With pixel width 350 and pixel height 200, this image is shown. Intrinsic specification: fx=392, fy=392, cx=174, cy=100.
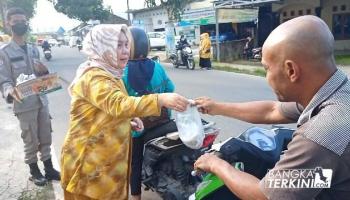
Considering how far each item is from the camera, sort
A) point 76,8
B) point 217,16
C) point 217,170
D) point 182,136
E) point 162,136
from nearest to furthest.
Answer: point 217,170 → point 182,136 → point 162,136 → point 217,16 → point 76,8

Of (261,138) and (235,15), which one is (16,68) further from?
(235,15)

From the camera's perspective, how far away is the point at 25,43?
172 inches

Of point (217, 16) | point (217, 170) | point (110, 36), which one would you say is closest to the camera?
point (217, 170)

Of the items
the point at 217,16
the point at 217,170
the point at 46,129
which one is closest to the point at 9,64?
the point at 46,129

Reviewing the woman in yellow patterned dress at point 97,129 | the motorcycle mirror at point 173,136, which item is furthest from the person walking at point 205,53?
the woman in yellow patterned dress at point 97,129

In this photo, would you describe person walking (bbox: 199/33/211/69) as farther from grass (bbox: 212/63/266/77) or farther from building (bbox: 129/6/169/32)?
building (bbox: 129/6/169/32)

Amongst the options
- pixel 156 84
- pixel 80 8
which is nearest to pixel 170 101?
pixel 156 84

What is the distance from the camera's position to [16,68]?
4180 mm

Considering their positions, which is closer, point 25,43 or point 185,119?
point 185,119

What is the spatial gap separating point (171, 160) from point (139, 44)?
1.05 meters

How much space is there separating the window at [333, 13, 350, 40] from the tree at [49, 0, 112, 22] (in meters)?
32.8

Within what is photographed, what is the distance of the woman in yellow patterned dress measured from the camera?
2367mm

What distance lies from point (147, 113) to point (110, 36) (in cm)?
57

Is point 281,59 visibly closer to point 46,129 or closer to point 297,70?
point 297,70
